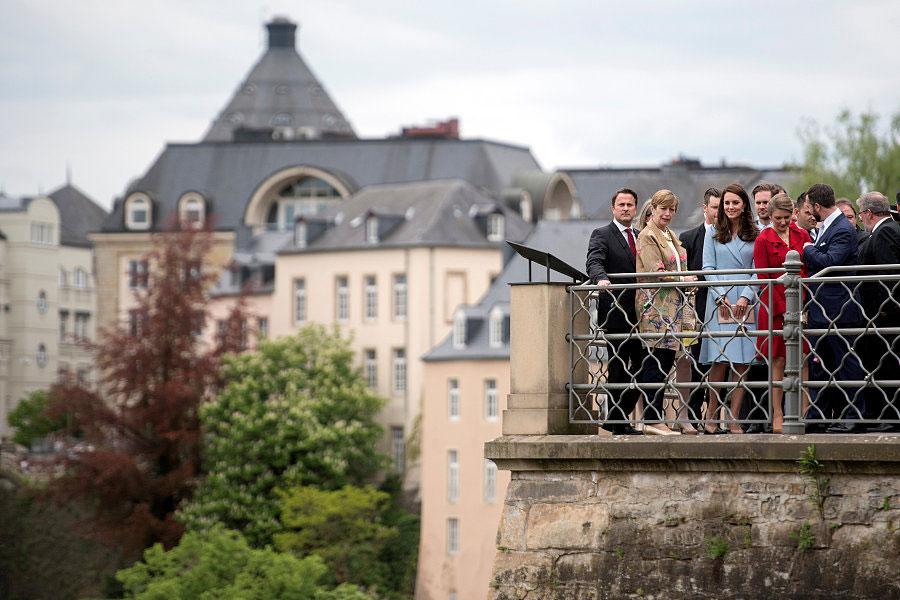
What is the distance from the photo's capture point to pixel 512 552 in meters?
11.1

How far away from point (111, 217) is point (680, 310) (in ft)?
259

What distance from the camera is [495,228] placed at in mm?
72625

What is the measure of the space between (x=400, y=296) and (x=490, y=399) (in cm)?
862

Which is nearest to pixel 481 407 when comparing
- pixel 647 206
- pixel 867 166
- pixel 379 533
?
pixel 379 533

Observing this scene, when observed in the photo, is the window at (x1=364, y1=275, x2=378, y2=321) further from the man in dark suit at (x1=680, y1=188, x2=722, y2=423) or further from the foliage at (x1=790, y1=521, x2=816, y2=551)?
the foliage at (x1=790, y1=521, x2=816, y2=551)

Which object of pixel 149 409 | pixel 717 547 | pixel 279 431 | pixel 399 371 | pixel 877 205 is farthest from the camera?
pixel 399 371

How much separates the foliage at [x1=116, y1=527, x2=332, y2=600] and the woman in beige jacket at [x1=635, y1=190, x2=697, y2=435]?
1238 inches

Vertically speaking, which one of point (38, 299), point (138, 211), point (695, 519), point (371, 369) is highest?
point (138, 211)

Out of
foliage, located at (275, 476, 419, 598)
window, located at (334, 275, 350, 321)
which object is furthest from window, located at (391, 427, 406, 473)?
window, located at (334, 275, 350, 321)

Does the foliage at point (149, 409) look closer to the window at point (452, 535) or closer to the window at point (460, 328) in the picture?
the window at point (452, 535)

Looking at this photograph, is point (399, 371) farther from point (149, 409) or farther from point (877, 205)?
point (877, 205)

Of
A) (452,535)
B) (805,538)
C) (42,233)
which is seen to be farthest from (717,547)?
(42,233)

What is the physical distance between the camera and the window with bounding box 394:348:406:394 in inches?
2772

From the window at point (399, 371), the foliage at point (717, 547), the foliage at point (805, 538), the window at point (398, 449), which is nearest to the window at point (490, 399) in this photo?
the window at point (398, 449)
